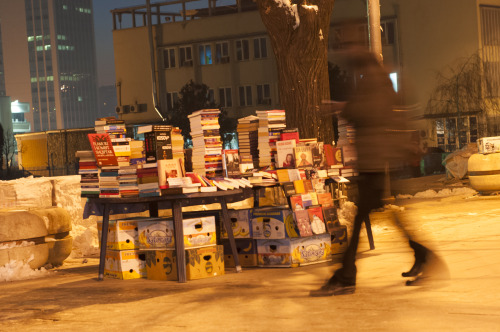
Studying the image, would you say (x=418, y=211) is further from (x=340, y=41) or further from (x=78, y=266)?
(x=340, y=41)

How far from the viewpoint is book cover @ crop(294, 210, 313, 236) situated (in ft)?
27.5

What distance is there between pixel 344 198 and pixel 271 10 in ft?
10.5

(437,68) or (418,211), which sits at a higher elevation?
(437,68)

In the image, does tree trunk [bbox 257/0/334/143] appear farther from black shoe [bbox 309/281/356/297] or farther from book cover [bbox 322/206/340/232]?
black shoe [bbox 309/281/356/297]

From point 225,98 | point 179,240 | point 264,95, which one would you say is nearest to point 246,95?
point 264,95

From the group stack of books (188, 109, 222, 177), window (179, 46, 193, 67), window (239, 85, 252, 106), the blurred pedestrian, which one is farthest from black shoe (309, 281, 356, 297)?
window (179, 46, 193, 67)

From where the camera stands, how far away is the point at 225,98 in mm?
61344

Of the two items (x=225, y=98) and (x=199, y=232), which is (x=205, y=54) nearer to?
(x=225, y=98)

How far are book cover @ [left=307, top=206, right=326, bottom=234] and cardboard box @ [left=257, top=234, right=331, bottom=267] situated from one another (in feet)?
0.35

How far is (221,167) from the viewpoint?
8.70 m

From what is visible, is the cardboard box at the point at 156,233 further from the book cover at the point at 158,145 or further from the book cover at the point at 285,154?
the book cover at the point at 285,154

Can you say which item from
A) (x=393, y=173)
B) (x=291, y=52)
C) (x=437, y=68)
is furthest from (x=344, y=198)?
(x=437, y=68)

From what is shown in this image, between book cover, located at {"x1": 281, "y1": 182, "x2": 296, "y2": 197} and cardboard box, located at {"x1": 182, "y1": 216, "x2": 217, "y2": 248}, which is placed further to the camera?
book cover, located at {"x1": 281, "y1": 182, "x2": 296, "y2": 197}

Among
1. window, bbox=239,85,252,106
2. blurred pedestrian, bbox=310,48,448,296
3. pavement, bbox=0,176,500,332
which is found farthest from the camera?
window, bbox=239,85,252,106
